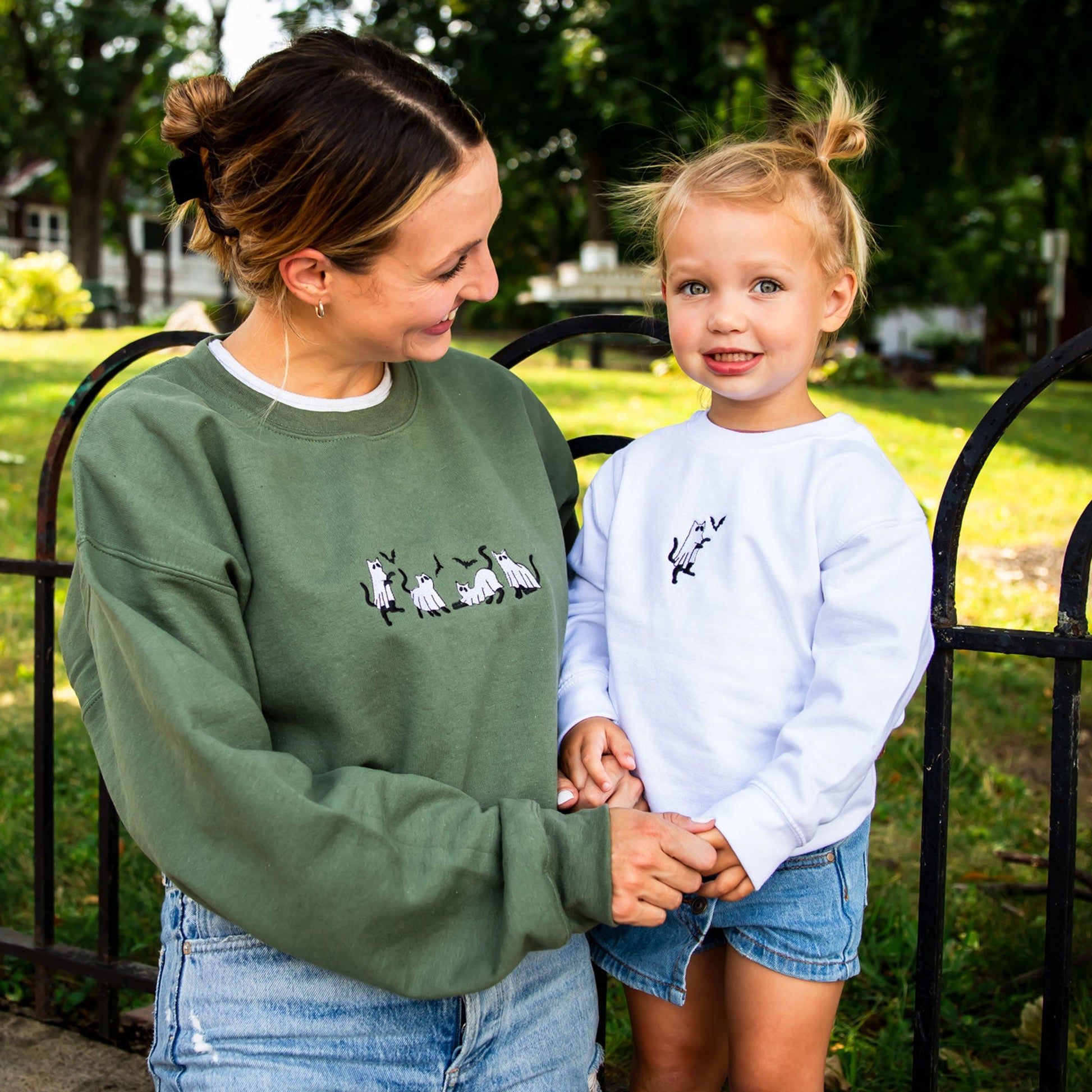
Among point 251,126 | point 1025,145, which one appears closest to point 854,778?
point 251,126

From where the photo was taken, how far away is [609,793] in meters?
1.60

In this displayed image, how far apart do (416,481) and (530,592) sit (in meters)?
0.23

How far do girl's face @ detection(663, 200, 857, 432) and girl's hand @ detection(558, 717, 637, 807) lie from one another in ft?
1.61

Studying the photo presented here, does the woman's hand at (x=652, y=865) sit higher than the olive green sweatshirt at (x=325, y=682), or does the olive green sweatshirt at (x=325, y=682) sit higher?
the olive green sweatshirt at (x=325, y=682)

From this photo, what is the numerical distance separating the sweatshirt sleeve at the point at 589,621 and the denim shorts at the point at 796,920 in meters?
0.31

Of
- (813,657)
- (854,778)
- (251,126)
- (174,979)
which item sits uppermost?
(251,126)

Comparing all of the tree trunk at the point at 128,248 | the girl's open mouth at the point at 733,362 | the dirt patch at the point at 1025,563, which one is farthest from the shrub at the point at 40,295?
the tree trunk at the point at 128,248

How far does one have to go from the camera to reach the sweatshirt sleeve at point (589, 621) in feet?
5.50

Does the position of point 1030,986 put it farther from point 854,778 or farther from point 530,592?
point 530,592

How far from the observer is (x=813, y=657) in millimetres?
1505

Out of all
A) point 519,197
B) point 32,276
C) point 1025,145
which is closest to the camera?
point 1025,145

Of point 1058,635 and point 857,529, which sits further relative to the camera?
point 1058,635

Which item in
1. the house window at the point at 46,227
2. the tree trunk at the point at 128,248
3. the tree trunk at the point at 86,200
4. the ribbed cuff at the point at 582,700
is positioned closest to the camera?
the ribbed cuff at the point at 582,700

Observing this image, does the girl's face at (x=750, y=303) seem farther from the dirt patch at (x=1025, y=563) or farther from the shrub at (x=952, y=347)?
the shrub at (x=952, y=347)
